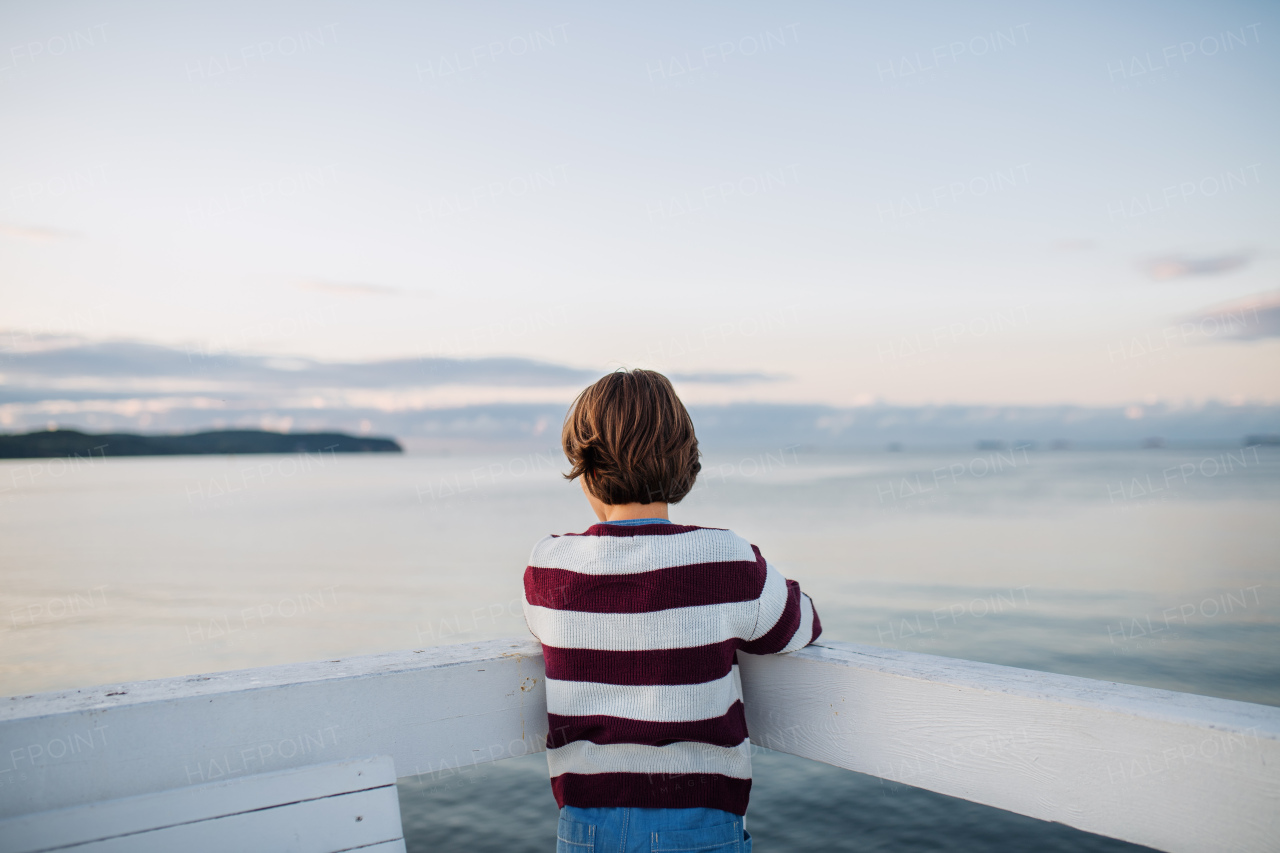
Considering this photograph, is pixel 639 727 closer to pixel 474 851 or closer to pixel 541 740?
pixel 541 740

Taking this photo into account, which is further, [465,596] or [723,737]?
[465,596]

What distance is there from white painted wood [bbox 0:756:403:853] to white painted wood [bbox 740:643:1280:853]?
913 millimetres

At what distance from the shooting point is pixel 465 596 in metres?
14.1

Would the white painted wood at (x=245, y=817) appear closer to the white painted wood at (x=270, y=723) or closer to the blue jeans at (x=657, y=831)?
the white painted wood at (x=270, y=723)

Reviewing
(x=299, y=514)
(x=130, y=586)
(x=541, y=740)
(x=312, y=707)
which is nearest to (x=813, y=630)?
(x=541, y=740)

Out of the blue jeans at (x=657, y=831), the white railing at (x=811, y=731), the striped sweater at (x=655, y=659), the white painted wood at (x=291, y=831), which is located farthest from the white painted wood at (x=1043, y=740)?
the white painted wood at (x=291, y=831)

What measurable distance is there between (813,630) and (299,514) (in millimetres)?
31208

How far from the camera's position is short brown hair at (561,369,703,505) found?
180cm

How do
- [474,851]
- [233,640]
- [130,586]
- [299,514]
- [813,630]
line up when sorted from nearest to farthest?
[813,630] → [474,851] → [233,640] → [130,586] → [299,514]

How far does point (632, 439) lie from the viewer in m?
1.79

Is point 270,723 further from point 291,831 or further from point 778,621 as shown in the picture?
point 778,621

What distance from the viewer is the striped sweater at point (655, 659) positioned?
1.66 metres

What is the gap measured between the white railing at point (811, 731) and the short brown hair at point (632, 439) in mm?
451

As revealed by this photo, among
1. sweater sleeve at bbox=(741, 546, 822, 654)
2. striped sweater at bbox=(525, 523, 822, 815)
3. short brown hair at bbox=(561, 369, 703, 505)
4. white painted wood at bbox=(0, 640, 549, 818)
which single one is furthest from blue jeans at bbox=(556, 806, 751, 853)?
short brown hair at bbox=(561, 369, 703, 505)
